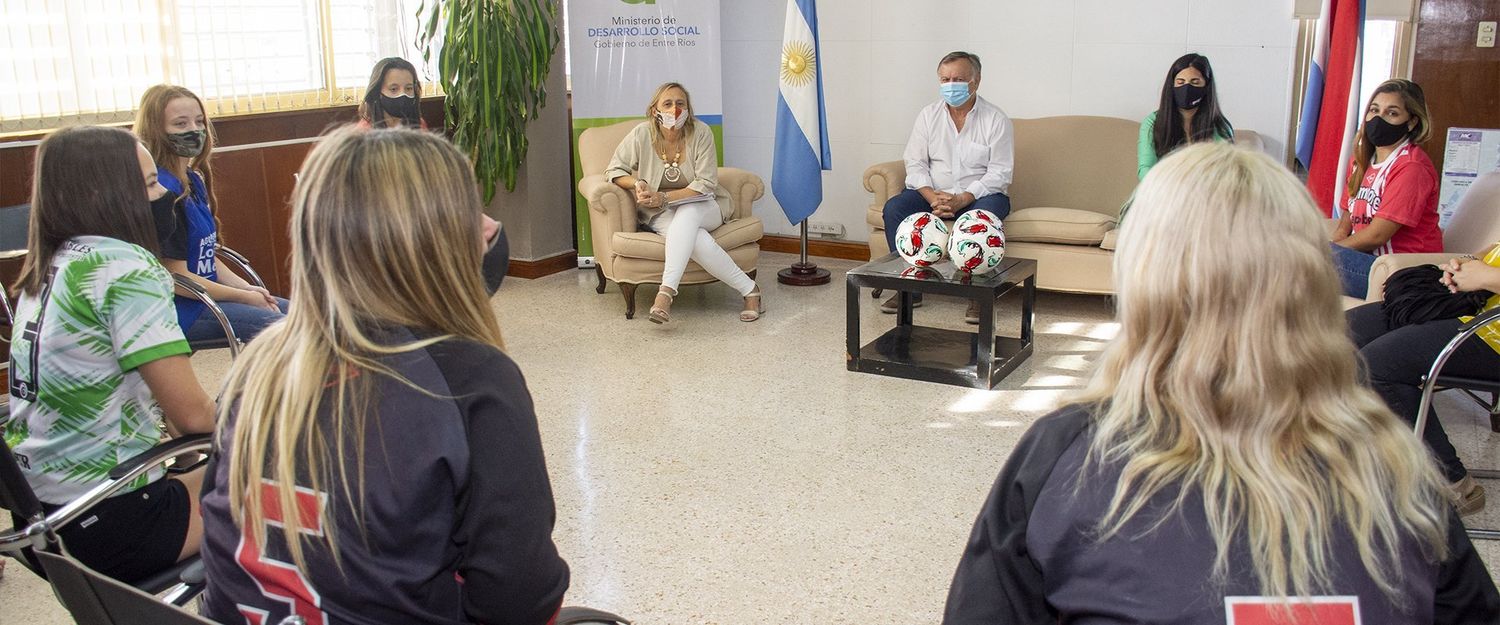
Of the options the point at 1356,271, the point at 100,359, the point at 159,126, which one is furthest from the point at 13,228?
the point at 1356,271

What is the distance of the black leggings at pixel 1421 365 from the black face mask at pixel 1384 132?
109cm

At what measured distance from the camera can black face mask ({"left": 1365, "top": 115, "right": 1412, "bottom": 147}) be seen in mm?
4062

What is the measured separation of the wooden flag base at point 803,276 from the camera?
643cm

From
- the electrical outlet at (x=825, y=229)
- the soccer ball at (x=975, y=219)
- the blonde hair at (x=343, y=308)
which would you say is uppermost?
the blonde hair at (x=343, y=308)

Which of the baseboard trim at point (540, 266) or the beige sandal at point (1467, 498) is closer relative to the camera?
the beige sandal at point (1467, 498)

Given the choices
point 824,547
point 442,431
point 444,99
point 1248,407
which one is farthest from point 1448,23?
point 442,431

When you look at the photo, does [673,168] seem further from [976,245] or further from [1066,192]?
[1066,192]

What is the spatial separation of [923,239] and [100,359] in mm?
3188

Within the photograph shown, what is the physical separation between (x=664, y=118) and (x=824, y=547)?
10.2 feet

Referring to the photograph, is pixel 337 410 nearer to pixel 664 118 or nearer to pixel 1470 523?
pixel 1470 523

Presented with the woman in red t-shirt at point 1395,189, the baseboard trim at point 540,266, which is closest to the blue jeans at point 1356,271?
the woman in red t-shirt at point 1395,189

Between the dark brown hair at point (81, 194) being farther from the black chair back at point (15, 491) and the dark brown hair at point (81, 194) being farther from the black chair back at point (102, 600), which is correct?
the black chair back at point (102, 600)

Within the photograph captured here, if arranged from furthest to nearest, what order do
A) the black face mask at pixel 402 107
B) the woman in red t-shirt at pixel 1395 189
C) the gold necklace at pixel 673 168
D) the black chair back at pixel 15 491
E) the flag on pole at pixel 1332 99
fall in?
1. the gold necklace at pixel 673 168
2. the flag on pole at pixel 1332 99
3. the black face mask at pixel 402 107
4. the woman in red t-shirt at pixel 1395 189
5. the black chair back at pixel 15 491

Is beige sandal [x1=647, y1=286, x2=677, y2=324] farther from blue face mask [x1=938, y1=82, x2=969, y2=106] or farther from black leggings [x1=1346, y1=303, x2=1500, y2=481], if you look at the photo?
black leggings [x1=1346, y1=303, x2=1500, y2=481]
